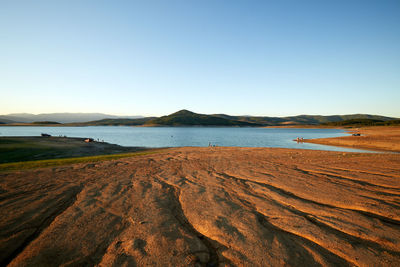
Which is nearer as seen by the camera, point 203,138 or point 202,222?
point 202,222

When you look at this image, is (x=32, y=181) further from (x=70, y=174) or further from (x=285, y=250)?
(x=285, y=250)

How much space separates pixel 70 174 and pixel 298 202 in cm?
1163

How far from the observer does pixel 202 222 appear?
4777mm

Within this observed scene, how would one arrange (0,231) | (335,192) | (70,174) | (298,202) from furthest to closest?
(70,174) < (335,192) < (298,202) < (0,231)

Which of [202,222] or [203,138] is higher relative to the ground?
[202,222]

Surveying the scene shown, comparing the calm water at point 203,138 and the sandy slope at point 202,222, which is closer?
the sandy slope at point 202,222

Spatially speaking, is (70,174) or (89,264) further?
(70,174)

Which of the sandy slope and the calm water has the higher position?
the sandy slope

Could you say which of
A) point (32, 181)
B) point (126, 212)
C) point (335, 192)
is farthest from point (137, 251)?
point (32, 181)

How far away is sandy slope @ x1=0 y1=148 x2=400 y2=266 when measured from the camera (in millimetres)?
3436

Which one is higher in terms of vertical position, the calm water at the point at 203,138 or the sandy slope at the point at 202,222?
the sandy slope at the point at 202,222

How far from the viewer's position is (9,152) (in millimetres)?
23859

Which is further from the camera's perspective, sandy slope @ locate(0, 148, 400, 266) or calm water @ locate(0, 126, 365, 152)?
calm water @ locate(0, 126, 365, 152)

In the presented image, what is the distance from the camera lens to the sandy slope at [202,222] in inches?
135
